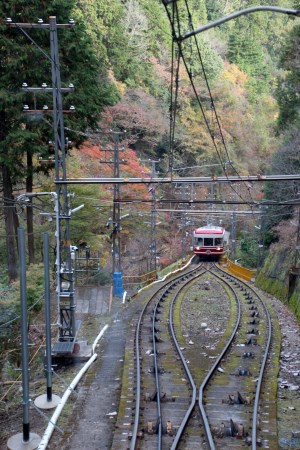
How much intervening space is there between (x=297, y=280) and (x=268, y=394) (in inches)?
441

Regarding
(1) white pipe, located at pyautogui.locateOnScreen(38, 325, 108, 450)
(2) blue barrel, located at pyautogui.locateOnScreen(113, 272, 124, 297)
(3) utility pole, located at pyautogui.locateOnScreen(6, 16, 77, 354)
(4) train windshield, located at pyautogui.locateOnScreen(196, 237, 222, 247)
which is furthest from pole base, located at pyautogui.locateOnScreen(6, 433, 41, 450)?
(4) train windshield, located at pyautogui.locateOnScreen(196, 237, 222, 247)

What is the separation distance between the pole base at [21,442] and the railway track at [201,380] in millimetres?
1376

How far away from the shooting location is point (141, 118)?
3872 cm

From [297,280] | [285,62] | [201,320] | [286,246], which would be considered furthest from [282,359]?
[285,62]

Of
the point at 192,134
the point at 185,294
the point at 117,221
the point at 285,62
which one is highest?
the point at 285,62

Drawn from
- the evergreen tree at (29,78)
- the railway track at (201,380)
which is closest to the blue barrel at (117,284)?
the railway track at (201,380)

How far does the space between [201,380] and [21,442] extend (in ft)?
13.0

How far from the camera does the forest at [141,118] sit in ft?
55.1

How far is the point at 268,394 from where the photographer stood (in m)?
9.99

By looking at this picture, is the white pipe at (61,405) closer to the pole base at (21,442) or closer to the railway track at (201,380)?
the pole base at (21,442)

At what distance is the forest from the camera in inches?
661

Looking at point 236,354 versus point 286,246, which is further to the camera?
point 286,246

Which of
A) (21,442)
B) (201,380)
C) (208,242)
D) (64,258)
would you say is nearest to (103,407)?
(21,442)

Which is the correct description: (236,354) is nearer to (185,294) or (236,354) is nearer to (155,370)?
(155,370)
